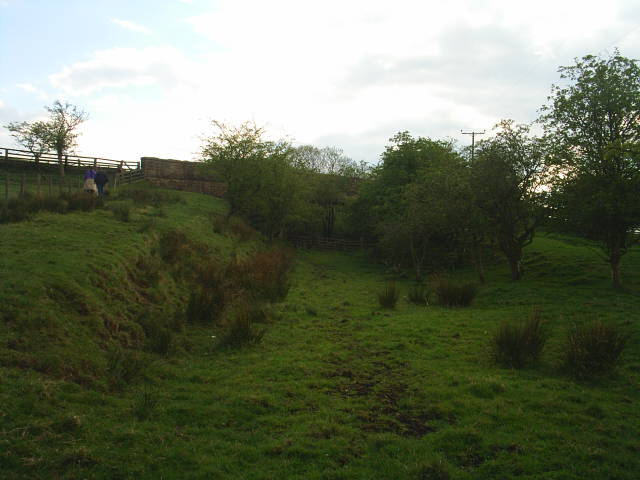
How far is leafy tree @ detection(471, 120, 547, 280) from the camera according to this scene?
22109 mm

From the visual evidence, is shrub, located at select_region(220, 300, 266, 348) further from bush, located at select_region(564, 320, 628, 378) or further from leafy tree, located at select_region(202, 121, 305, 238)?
leafy tree, located at select_region(202, 121, 305, 238)

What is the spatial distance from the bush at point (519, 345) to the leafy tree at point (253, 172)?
78.7 ft

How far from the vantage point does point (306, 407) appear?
23.4 ft

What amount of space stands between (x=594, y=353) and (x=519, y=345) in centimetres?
130

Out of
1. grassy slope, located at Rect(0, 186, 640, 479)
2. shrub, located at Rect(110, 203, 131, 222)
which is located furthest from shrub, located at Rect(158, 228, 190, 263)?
grassy slope, located at Rect(0, 186, 640, 479)

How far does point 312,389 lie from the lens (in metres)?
7.93

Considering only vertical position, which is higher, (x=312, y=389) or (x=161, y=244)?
(x=161, y=244)

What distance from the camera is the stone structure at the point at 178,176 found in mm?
46344

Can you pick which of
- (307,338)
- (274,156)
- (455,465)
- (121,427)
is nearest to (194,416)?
(121,427)

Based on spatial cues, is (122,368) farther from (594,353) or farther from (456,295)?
(456,295)

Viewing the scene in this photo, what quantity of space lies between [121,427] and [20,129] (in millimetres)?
37446

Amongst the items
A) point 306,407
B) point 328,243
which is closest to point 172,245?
point 306,407

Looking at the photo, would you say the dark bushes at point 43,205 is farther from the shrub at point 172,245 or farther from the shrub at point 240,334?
the shrub at point 240,334

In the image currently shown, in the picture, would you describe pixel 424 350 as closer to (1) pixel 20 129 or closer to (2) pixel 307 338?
(2) pixel 307 338
